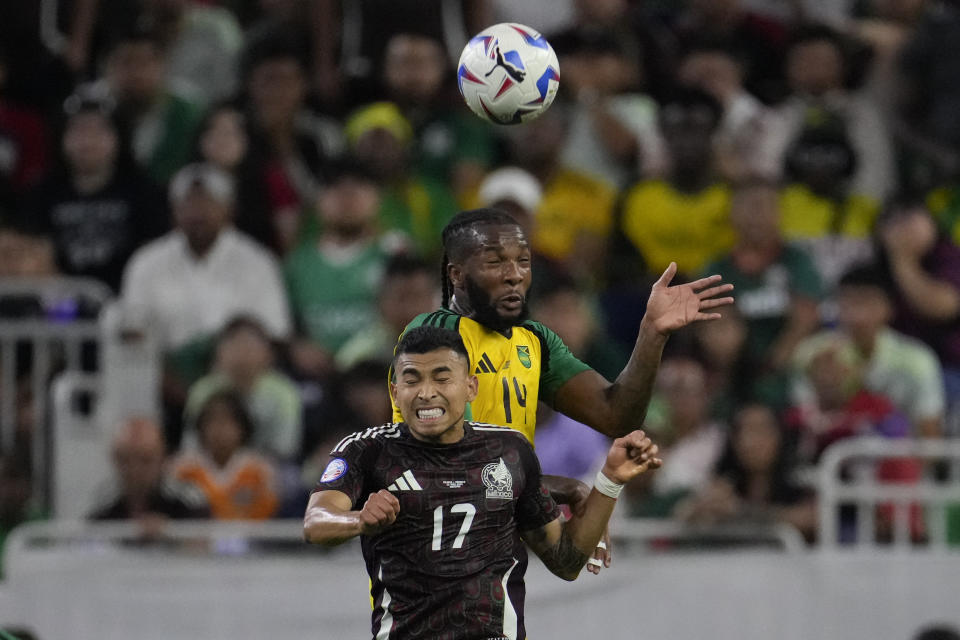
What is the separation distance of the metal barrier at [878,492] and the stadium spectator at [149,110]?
560 centimetres

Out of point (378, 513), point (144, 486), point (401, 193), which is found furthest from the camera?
point (401, 193)

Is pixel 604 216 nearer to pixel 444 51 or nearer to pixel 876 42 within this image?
pixel 444 51

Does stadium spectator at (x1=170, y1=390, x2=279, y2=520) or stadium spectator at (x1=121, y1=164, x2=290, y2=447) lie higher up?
stadium spectator at (x1=121, y1=164, x2=290, y2=447)

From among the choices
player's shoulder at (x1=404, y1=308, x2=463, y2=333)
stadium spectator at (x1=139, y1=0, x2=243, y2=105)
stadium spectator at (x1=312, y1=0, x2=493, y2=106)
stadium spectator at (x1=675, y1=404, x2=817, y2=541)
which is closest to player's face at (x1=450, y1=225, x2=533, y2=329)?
player's shoulder at (x1=404, y1=308, x2=463, y2=333)

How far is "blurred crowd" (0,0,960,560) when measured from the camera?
10.8m

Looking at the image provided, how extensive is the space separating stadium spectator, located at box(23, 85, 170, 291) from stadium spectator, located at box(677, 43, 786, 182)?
4.15m

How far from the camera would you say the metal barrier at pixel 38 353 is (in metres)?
10.9

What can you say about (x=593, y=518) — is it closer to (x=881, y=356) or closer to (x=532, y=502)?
(x=532, y=502)

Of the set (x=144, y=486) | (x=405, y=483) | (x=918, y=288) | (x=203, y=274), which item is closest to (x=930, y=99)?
(x=918, y=288)

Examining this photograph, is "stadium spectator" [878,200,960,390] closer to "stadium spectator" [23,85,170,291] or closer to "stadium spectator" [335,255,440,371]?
"stadium spectator" [335,255,440,371]

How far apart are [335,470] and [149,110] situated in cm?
758

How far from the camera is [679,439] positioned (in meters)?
10.8

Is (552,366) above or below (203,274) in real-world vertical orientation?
below

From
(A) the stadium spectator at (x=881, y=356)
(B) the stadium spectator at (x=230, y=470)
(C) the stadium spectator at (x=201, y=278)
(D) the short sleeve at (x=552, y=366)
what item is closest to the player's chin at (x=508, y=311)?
(D) the short sleeve at (x=552, y=366)
